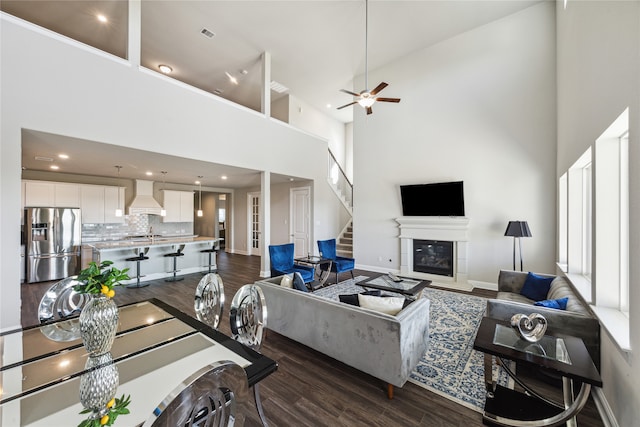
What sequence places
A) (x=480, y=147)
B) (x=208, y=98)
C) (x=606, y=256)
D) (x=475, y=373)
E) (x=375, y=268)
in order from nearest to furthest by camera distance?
(x=606, y=256) < (x=475, y=373) < (x=208, y=98) < (x=480, y=147) < (x=375, y=268)

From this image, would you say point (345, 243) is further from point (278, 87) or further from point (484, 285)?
point (278, 87)

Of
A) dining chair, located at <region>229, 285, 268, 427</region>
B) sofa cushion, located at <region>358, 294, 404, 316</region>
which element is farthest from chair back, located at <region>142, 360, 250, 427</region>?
sofa cushion, located at <region>358, 294, 404, 316</region>

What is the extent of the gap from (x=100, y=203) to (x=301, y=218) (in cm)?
549

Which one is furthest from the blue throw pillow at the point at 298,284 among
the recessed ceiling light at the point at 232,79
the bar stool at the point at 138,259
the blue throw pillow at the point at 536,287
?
the recessed ceiling light at the point at 232,79

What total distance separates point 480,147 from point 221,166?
5556mm

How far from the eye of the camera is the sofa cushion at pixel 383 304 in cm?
226

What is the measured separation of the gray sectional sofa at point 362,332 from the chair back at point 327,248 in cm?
312

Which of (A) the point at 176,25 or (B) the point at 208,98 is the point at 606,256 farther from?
(A) the point at 176,25

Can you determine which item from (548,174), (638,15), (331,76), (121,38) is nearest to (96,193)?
(121,38)

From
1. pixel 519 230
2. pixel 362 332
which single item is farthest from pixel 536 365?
pixel 519 230

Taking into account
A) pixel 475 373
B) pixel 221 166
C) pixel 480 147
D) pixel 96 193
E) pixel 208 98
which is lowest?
pixel 475 373

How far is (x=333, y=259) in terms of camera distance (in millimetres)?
5785

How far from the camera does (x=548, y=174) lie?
4648 mm

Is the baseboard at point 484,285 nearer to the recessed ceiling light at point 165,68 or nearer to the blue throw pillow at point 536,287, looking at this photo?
the blue throw pillow at point 536,287
